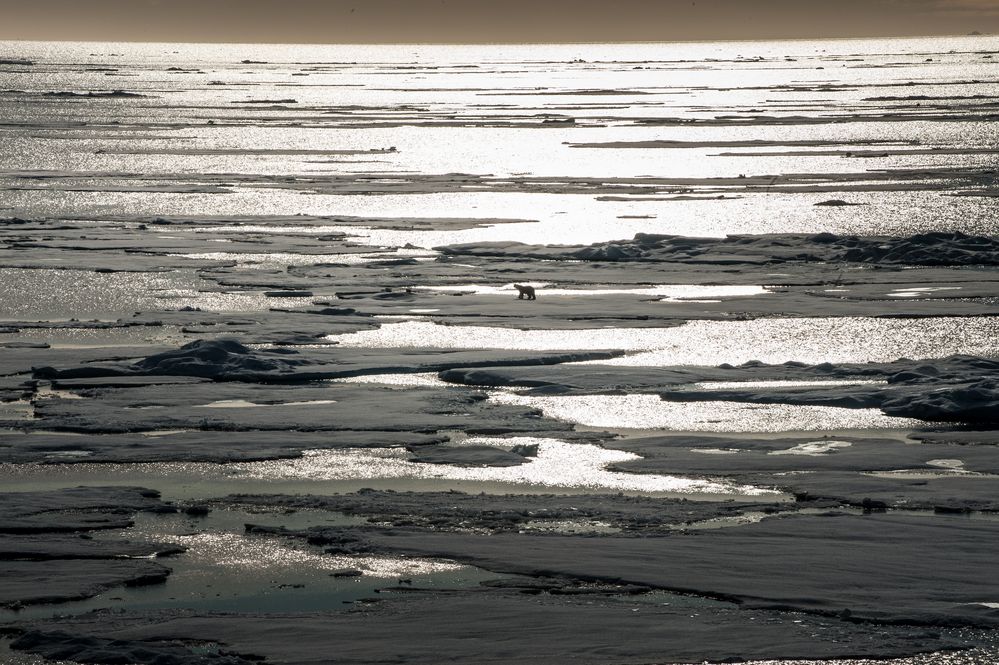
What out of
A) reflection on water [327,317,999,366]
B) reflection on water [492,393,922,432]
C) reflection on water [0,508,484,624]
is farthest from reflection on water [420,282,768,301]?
reflection on water [0,508,484,624]

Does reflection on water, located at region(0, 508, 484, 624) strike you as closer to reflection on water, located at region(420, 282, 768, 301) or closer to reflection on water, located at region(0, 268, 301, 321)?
reflection on water, located at region(0, 268, 301, 321)

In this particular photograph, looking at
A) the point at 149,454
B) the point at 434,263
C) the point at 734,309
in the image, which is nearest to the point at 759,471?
the point at 149,454

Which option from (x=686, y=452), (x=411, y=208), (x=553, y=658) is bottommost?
(x=553, y=658)

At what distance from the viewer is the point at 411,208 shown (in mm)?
18594

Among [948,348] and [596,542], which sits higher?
[948,348]

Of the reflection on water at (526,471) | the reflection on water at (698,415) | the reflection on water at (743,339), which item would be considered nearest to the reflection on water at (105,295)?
→ the reflection on water at (743,339)

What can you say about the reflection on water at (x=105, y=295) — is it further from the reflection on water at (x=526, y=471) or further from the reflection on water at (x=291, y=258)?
the reflection on water at (x=526, y=471)

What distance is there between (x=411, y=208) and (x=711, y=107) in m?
31.6

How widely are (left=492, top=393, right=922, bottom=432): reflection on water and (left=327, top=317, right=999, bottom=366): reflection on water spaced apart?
1.07 metres

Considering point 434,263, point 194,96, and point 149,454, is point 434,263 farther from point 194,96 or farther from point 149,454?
point 194,96

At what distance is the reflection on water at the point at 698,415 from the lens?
7.11 meters

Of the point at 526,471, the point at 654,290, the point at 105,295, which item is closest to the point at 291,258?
the point at 105,295

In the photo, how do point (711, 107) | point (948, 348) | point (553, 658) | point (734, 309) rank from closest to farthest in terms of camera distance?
point (553, 658), point (948, 348), point (734, 309), point (711, 107)

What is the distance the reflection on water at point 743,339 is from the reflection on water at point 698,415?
107 centimetres
